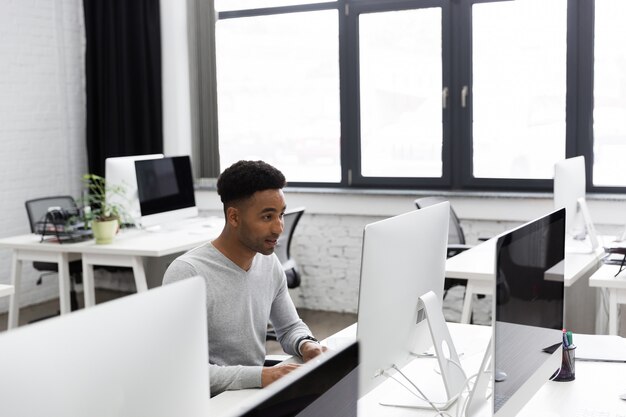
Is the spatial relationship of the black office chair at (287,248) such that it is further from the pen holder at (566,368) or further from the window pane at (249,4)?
the pen holder at (566,368)

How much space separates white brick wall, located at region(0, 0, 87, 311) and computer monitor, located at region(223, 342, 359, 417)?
5.23m

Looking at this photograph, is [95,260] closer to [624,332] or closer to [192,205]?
[192,205]

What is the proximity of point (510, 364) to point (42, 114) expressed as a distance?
514 cm

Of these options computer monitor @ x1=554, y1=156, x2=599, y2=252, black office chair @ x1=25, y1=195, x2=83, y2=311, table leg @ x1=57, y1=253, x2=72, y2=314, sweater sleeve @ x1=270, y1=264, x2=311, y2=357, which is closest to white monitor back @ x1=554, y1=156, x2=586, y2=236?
computer monitor @ x1=554, y1=156, x2=599, y2=252

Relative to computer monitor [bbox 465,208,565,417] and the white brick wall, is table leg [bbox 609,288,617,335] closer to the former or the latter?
computer monitor [bbox 465,208,565,417]

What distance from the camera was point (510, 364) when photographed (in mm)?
1704

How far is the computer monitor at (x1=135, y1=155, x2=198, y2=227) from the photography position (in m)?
4.88

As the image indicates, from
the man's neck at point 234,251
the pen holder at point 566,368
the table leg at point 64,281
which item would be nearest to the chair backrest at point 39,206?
the table leg at point 64,281

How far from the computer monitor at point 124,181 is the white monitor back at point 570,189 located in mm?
2486

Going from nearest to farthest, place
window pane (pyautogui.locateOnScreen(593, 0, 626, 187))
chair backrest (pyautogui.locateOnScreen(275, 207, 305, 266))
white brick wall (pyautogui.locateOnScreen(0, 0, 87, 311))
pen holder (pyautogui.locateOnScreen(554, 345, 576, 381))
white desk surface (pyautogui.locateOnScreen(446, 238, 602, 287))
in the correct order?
pen holder (pyautogui.locateOnScreen(554, 345, 576, 381)), white desk surface (pyautogui.locateOnScreen(446, 238, 602, 287)), chair backrest (pyautogui.locateOnScreen(275, 207, 305, 266)), window pane (pyautogui.locateOnScreen(593, 0, 626, 187)), white brick wall (pyautogui.locateOnScreen(0, 0, 87, 311))

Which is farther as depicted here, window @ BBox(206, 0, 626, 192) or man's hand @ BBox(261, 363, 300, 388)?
window @ BBox(206, 0, 626, 192)

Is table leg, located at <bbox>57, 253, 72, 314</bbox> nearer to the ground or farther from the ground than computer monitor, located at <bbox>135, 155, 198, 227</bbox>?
nearer to the ground

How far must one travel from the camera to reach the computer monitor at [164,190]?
16.0ft

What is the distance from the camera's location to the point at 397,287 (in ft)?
6.22
